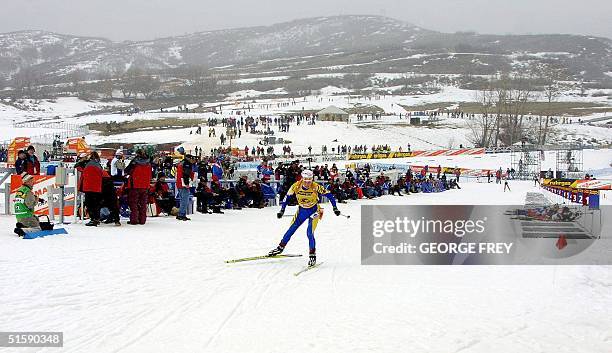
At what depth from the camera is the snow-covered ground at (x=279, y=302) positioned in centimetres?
641

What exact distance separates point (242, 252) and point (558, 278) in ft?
18.5

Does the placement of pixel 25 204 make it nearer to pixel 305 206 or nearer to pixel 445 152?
pixel 305 206

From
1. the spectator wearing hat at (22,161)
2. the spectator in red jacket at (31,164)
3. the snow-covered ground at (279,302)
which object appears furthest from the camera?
the spectator in red jacket at (31,164)

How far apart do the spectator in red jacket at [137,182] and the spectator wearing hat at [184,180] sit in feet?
5.43

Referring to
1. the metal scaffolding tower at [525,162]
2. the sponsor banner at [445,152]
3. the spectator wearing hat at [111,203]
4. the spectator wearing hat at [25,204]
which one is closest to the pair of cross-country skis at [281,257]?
the spectator wearing hat at [25,204]

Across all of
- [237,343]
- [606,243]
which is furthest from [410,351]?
[606,243]

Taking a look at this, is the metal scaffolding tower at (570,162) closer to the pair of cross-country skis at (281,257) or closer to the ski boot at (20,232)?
the pair of cross-country skis at (281,257)

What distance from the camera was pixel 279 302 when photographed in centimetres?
806

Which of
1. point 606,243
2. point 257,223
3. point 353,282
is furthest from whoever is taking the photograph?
point 257,223

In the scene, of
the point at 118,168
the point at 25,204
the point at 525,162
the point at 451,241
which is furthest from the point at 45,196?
the point at 525,162

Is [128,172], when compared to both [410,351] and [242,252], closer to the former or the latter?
[242,252]

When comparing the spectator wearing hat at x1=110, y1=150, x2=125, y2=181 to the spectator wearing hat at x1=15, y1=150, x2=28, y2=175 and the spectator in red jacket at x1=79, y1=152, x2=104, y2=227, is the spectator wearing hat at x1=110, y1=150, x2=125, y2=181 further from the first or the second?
the spectator wearing hat at x1=15, y1=150, x2=28, y2=175

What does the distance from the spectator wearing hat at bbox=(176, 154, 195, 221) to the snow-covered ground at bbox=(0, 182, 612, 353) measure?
474cm

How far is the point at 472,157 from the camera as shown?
65.0 m
